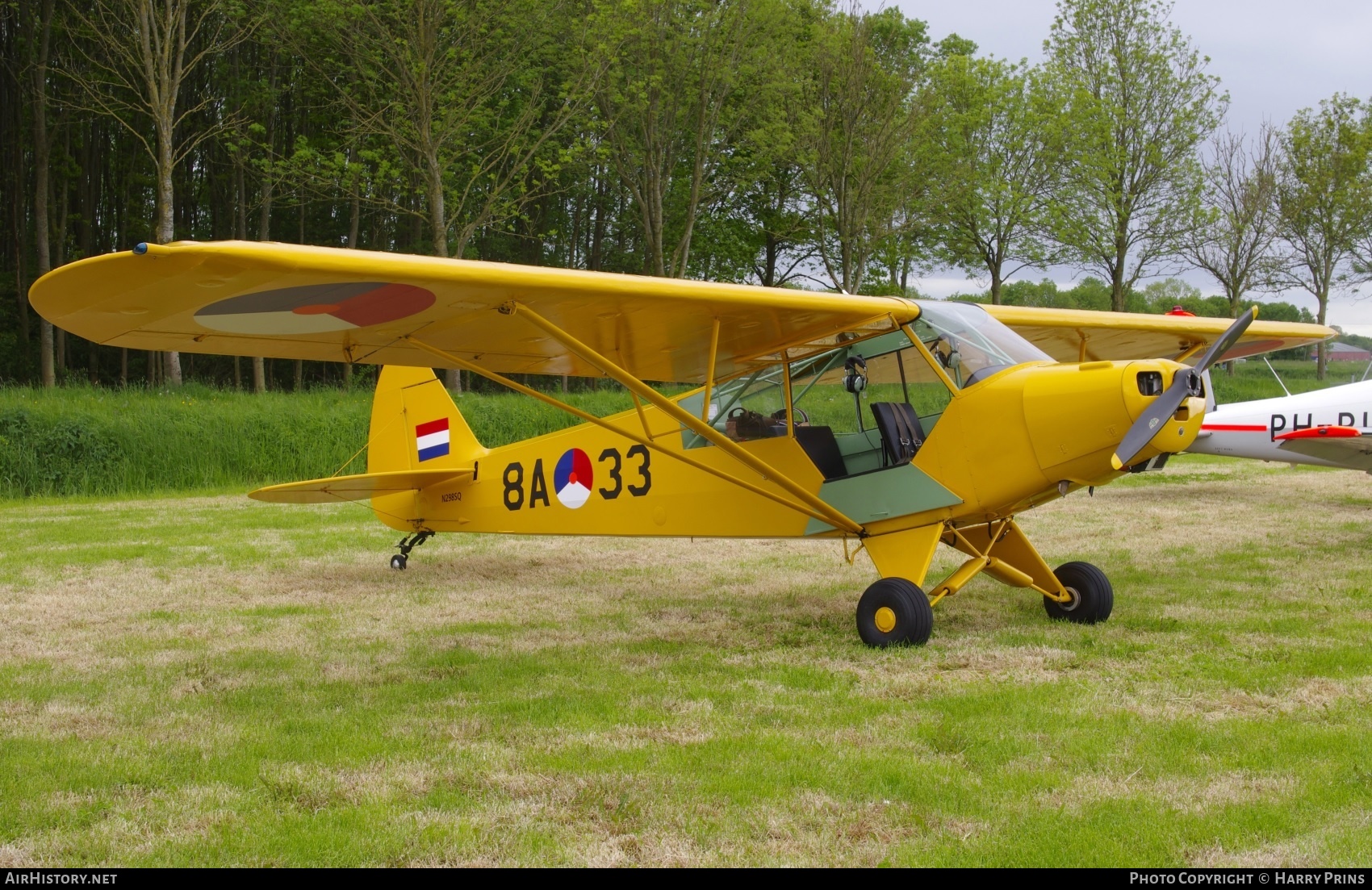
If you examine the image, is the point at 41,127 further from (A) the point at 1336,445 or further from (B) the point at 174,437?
(A) the point at 1336,445

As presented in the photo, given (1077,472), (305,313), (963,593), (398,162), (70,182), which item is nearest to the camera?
(305,313)

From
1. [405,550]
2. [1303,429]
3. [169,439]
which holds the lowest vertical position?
[405,550]

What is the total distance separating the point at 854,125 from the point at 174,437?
54.8ft

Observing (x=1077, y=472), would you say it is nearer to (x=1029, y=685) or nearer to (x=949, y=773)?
(x=1029, y=685)

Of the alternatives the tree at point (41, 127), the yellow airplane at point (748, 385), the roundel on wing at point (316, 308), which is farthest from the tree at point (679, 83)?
the roundel on wing at point (316, 308)

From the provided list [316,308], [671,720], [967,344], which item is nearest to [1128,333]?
[967,344]

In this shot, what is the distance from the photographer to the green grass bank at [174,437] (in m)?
15.7

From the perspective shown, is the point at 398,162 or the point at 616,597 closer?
the point at 616,597

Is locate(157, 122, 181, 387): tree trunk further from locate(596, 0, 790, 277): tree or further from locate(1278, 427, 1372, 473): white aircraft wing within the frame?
locate(1278, 427, 1372, 473): white aircraft wing

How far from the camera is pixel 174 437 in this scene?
54.7 feet

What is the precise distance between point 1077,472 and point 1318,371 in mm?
38798

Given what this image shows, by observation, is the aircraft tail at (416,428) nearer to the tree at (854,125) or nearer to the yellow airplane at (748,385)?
the yellow airplane at (748,385)

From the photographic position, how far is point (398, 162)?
82.2 feet

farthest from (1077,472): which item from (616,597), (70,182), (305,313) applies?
(70,182)
